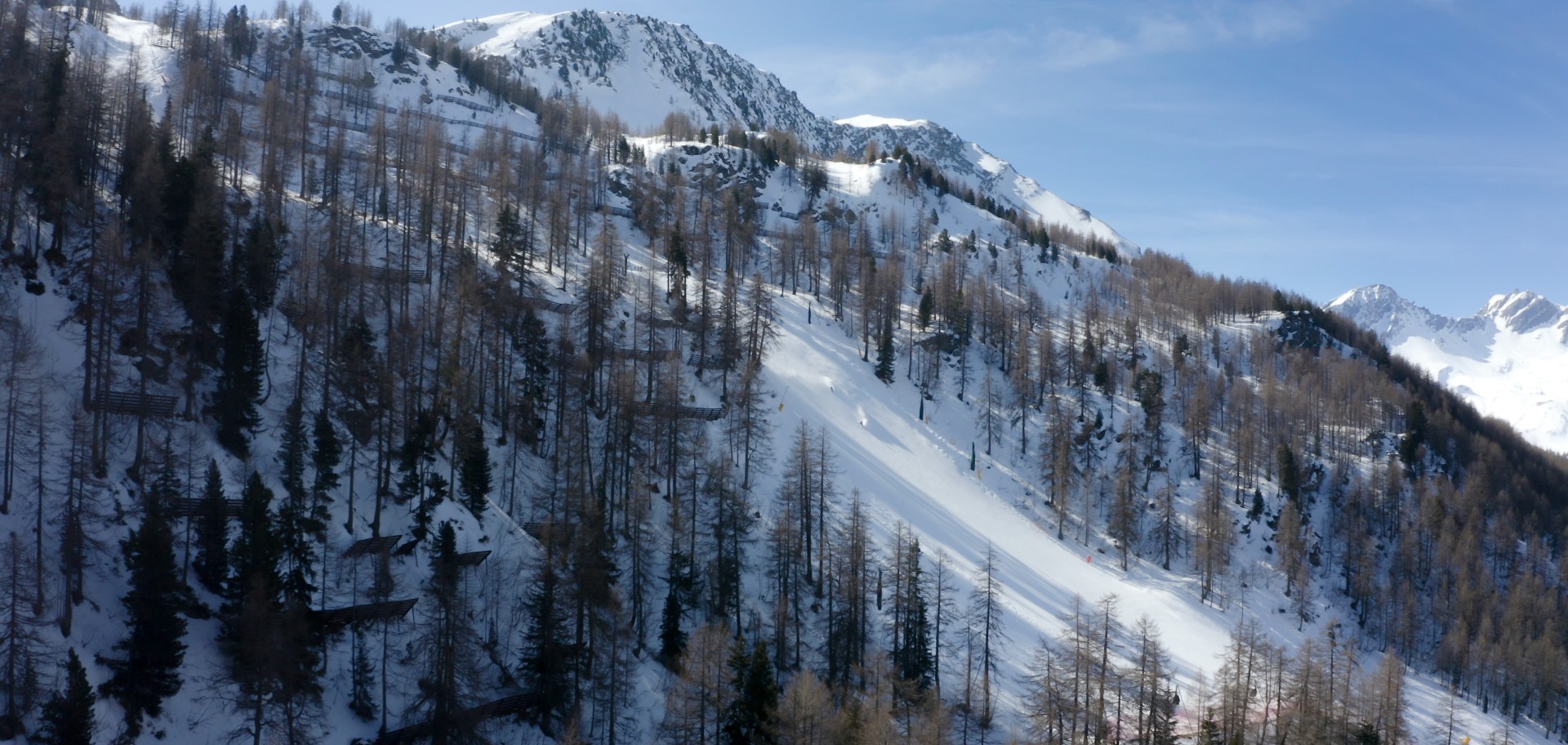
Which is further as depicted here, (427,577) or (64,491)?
(427,577)

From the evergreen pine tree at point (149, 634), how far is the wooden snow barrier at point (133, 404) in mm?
8198

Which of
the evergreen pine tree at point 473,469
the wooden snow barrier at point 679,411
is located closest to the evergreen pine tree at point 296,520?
the evergreen pine tree at point 473,469

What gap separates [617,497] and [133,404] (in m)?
26.7

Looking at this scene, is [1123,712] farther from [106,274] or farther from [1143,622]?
[106,274]

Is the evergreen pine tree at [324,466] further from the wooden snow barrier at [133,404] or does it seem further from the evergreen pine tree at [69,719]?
the evergreen pine tree at [69,719]

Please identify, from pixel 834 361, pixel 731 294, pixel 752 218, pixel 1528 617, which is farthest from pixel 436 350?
pixel 1528 617

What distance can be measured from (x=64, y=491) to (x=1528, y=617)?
122 metres

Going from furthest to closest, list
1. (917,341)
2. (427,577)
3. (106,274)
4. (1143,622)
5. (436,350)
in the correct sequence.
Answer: (917,341) → (436,350) → (1143,622) → (427,577) → (106,274)

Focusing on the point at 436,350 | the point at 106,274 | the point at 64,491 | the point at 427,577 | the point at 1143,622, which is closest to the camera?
the point at 64,491

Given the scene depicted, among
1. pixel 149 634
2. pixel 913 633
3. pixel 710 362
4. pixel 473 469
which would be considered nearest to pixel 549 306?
pixel 710 362

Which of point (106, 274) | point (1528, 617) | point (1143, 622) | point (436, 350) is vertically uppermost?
point (106, 274)

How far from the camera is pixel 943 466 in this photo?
78750 millimetres

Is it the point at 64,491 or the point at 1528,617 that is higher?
the point at 64,491

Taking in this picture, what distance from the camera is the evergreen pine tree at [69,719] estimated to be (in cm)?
2870
